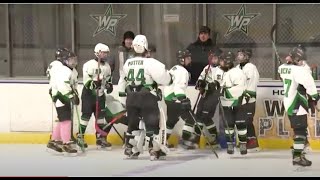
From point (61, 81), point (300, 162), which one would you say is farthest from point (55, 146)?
point (300, 162)

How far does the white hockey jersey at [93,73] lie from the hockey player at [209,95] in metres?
1.00

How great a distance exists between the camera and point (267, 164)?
634cm

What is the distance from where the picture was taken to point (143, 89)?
20.5ft

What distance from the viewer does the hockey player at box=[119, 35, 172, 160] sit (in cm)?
621

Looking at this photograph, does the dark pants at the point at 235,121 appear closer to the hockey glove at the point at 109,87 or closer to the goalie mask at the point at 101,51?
the hockey glove at the point at 109,87

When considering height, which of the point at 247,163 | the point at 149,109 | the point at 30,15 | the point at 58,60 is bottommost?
the point at 247,163

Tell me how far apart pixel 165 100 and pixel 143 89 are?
0.85 metres

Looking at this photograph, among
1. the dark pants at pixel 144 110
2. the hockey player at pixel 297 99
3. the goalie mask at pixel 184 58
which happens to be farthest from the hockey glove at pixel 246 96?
the dark pants at pixel 144 110

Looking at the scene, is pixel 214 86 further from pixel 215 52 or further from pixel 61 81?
pixel 61 81

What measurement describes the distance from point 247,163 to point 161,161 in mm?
856

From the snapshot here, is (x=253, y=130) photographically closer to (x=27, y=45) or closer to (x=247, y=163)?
(x=247, y=163)

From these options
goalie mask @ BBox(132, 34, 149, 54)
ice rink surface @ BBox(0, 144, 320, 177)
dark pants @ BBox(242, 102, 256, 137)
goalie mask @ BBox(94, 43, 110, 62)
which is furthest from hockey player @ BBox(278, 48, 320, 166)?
goalie mask @ BBox(94, 43, 110, 62)

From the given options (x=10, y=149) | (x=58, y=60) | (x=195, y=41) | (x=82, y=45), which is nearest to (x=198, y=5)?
(x=195, y=41)

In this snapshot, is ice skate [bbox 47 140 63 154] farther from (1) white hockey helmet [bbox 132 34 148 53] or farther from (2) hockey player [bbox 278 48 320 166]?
(2) hockey player [bbox 278 48 320 166]
